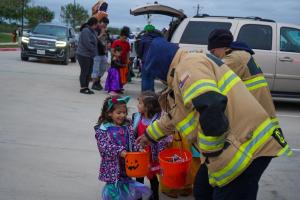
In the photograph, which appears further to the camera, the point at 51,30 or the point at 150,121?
the point at 51,30

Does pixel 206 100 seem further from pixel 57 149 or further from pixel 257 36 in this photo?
pixel 257 36

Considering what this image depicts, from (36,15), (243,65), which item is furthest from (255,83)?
(36,15)

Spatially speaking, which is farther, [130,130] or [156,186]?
[156,186]

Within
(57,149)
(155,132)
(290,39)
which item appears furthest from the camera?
(290,39)

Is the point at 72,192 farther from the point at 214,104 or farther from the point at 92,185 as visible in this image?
the point at 214,104

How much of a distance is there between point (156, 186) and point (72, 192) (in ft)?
2.95

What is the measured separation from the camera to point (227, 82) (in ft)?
8.96

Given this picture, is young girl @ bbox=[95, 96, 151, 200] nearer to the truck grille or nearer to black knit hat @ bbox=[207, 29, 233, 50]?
black knit hat @ bbox=[207, 29, 233, 50]

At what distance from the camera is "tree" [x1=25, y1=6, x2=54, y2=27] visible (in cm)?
6481

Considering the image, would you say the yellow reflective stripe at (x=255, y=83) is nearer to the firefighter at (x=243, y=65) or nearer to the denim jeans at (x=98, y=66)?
the firefighter at (x=243, y=65)

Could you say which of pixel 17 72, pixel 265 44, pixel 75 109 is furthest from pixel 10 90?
pixel 265 44

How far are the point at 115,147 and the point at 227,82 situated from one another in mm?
1658

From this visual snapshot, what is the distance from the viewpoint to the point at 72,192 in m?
4.89

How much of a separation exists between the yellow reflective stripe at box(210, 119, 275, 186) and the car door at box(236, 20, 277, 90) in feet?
26.6
